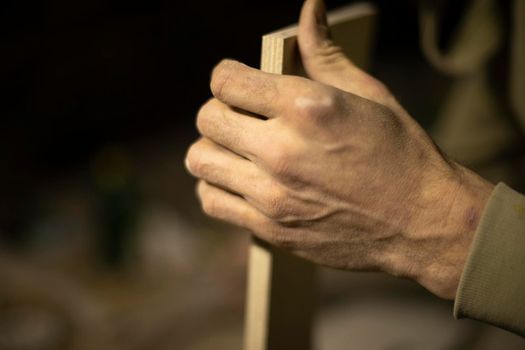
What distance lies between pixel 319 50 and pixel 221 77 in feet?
0.32

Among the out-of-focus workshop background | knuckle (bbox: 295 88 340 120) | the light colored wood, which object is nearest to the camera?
knuckle (bbox: 295 88 340 120)

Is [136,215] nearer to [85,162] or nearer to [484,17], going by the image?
[85,162]

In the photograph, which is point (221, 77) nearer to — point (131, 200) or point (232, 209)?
point (232, 209)

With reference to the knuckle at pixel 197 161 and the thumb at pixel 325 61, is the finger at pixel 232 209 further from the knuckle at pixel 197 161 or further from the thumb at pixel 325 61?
the thumb at pixel 325 61

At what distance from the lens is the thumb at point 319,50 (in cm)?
Result: 54

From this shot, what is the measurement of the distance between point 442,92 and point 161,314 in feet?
4.44

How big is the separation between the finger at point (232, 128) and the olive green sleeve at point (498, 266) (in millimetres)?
208

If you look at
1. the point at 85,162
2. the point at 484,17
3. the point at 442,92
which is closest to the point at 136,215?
the point at 85,162

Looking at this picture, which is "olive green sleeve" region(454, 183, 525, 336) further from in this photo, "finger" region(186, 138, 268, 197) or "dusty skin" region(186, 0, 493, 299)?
"finger" region(186, 138, 268, 197)

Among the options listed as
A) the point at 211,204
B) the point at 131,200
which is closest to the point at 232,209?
the point at 211,204

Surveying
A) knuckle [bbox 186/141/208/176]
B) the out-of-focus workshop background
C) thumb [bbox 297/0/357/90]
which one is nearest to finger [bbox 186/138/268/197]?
knuckle [bbox 186/141/208/176]

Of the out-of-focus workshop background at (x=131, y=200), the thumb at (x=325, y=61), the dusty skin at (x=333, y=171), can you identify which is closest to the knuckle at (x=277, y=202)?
the dusty skin at (x=333, y=171)

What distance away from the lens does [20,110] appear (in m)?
1.70

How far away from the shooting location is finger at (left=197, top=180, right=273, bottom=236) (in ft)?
1.81
